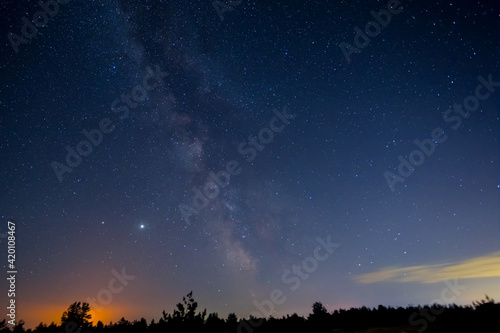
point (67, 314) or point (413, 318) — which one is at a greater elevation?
point (67, 314)

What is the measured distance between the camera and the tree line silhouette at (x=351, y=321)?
747 cm

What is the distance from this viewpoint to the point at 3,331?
1316cm

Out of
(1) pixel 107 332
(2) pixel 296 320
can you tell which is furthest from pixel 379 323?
(1) pixel 107 332

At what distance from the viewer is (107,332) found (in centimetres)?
1177

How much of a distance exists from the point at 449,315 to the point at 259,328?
7018 millimetres

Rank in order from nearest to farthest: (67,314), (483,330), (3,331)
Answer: (483,330) → (3,331) → (67,314)

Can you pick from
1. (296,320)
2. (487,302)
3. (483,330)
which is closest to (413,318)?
(487,302)

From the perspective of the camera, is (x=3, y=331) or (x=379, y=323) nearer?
(x=379, y=323)

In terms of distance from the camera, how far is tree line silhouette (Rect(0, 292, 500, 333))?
747 centimetres

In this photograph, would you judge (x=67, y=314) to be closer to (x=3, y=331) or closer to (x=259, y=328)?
(x=3, y=331)

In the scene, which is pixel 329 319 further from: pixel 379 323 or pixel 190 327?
pixel 190 327

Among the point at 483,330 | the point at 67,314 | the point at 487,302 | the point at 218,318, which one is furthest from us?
the point at 67,314

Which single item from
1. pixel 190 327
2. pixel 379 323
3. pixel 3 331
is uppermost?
pixel 3 331

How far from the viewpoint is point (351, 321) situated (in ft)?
34.3
